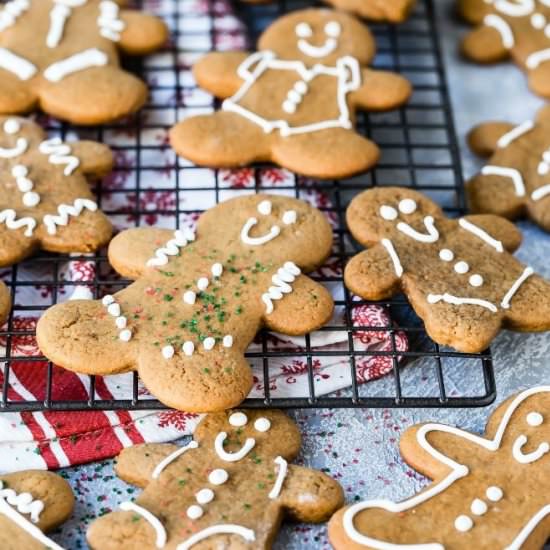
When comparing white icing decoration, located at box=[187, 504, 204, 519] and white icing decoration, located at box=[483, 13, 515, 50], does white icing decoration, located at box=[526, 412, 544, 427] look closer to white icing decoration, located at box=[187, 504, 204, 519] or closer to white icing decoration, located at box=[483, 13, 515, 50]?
white icing decoration, located at box=[187, 504, 204, 519]

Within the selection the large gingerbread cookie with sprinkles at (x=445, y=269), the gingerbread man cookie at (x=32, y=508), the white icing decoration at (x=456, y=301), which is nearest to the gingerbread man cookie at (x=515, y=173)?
the large gingerbread cookie with sprinkles at (x=445, y=269)

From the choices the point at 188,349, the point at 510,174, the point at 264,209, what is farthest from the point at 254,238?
the point at 510,174

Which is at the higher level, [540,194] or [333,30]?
[333,30]

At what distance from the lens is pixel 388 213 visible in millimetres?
1942

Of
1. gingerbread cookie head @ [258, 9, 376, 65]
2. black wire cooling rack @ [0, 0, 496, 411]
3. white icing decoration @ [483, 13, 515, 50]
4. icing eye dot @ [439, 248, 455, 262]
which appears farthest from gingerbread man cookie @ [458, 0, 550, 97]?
icing eye dot @ [439, 248, 455, 262]

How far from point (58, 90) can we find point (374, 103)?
2.28 feet

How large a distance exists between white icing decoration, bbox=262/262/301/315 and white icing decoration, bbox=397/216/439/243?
0.24m

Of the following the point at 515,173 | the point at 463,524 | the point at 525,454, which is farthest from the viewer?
the point at 515,173

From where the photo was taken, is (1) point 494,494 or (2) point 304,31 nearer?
(1) point 494,494

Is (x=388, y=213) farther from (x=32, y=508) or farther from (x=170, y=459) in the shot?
(x=32, y=508)

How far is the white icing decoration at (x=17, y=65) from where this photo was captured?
214cm

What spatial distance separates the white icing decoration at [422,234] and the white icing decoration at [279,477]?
20.8 inches

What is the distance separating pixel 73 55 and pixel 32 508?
107 centimetres

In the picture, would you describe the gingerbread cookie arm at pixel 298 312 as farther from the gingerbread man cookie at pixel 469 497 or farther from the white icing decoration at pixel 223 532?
the white icing decoration at pixel 223 532
